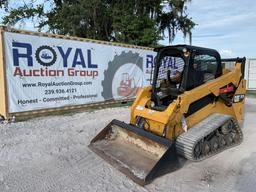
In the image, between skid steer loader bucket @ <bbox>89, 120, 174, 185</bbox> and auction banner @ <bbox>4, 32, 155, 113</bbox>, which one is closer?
skid steer loader bucket @ <bbox>89, 120, 174, 185</bbox>

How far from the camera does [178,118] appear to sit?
14.8 feet

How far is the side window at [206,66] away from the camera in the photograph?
4.92 m

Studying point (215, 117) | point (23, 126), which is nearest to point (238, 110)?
point (215, 117)

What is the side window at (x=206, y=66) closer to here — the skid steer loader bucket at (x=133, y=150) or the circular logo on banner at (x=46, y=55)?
the skid steer loader bucket at (x=133, y=150)

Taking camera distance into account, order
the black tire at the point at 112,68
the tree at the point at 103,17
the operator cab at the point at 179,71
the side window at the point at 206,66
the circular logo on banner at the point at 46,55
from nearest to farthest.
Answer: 1. the operator cab at the point at 179,71
2. the side window at the point at 206,66
3. the circular logo on banner at the point at 46,55
4. the black tire at the point at 112,68
5. the tree at the point at 103,17

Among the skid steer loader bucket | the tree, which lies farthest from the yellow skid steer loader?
the tree

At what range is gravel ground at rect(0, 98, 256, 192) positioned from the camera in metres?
3.61

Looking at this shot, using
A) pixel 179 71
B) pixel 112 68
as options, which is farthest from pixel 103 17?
pixel 179 71

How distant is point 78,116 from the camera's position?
7930mm

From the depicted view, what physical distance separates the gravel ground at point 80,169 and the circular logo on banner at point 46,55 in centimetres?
250

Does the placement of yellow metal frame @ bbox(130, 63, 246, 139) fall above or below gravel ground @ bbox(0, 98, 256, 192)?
above

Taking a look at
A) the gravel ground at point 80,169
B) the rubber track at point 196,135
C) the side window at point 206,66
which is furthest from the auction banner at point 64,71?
the rubber track at point 196,135

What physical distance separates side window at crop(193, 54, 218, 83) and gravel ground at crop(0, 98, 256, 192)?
1.49 m

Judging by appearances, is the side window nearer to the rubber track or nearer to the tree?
the rubber track
